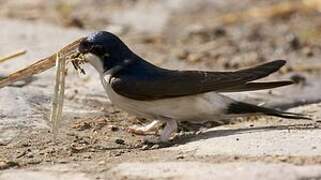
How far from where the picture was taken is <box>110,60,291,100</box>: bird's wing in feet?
16.7

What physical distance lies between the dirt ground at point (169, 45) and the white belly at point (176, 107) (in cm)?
12

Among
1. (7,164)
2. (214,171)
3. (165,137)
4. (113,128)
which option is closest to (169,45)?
(113,128)

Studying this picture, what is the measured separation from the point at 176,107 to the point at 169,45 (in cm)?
309

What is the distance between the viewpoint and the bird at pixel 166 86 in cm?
510

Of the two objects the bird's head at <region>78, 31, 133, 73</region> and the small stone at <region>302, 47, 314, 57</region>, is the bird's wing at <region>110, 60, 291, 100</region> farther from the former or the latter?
the small stone at <region>302, 47, 314, 57</region>

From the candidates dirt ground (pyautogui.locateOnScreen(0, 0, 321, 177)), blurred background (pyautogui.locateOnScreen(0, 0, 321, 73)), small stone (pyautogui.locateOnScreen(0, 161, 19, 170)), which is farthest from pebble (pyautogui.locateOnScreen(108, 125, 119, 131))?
blurred background (pyautogui.locateOnScreen(0, 0, 321, 73))

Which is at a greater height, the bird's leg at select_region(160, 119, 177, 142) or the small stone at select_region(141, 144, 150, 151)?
the bird's leg at select_region(160, 119, 177, 142)

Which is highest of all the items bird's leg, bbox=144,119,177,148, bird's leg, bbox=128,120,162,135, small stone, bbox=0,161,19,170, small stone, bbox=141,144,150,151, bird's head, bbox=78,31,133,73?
bird's head, bbox=78,31,133,73

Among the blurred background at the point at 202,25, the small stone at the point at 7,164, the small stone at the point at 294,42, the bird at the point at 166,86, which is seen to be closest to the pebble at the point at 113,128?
the bird at the point at 166,86

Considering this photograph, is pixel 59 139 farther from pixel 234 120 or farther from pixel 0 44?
pixel 0 44

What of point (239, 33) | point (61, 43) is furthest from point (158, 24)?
point (61, 43)

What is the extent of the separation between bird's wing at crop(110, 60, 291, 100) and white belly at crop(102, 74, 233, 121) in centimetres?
4

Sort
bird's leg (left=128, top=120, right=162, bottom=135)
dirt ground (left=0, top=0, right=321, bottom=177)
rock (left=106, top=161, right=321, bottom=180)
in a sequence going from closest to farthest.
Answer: rock (left=106, top=161, right=321, bottom=180) → dirt ground (left=0, top=0, right=321, bottom=177) → bird's leg (left=128, top=120, right=162, bottom=135)

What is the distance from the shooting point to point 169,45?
26.9ft
